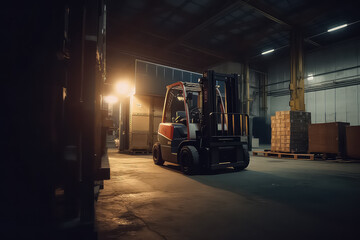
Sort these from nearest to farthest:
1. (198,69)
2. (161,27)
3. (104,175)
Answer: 1. (104,175)
2. (161,27)
3. (198,69)

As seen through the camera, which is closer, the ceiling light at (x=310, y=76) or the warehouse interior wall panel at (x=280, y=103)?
the ceiling light at (x=310, y=76)

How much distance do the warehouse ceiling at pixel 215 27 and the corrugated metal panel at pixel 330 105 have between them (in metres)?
3.86

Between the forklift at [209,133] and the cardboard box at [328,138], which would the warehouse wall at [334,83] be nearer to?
the cardboard box at [328,138]

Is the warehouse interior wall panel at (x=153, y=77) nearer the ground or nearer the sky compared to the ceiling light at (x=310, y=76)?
nearer the ground

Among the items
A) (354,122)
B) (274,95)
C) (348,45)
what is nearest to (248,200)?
(354,122)

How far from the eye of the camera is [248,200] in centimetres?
348

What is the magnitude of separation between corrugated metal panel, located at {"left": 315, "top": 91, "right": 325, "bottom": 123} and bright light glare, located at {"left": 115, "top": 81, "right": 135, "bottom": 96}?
1444cm

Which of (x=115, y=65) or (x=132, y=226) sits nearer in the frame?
(x=132, y=226)

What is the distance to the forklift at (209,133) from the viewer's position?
5859 millimetres

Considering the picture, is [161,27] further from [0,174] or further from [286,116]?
[0,174]

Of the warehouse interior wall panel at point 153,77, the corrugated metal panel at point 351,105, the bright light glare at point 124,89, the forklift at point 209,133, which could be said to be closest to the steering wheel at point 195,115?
the forklift at point 209,133

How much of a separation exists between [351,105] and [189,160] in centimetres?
1564

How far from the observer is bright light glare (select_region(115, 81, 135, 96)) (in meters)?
12.4

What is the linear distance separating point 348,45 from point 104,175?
20.2 m
